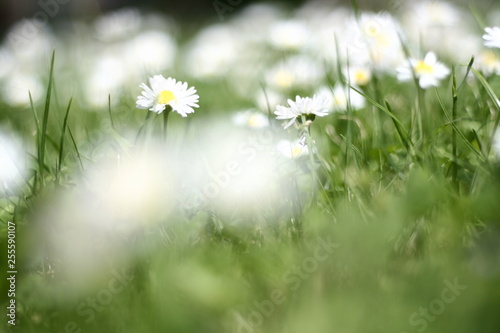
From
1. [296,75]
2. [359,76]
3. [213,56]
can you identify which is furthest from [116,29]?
[359,76]

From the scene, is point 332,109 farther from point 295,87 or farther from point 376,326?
point 376,326

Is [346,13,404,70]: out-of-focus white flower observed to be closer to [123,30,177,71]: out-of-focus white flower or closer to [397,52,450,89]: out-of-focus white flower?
[397,52,450,89]: out-of-focus white flower

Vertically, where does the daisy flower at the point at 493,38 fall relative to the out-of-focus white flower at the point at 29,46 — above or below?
above

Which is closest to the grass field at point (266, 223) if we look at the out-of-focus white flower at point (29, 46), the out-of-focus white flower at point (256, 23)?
the out-of-focus white flower at point (29, 46)

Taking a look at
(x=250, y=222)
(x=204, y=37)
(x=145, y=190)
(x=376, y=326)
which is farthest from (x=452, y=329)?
(x=204, y=37)

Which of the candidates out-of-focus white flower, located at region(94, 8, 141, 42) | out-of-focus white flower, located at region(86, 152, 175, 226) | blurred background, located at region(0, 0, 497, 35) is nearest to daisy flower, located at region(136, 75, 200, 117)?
out-of-focus white flower, located at region(86, 152, 175, 226)

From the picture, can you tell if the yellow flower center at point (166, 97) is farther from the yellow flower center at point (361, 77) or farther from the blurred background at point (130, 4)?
the blurred background at point (130, 4)

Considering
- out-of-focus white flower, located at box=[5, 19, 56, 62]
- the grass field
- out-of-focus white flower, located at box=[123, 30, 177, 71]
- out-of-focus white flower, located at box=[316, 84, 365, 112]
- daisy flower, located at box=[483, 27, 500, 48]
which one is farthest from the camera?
out-of-focus white flower, located at box=[5, 19, 56, 62]
